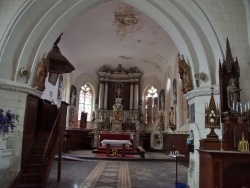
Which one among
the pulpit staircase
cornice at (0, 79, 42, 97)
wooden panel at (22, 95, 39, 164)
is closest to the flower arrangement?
wooden panel at (22, 95, 39, 164)

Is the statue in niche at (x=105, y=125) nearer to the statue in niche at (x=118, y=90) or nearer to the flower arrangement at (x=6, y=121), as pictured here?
the statue in niche at (x=118, y=90)

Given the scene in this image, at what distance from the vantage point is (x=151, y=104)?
63.4 feet

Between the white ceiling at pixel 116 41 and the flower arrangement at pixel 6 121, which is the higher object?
the white ceiling at pixel 116 41

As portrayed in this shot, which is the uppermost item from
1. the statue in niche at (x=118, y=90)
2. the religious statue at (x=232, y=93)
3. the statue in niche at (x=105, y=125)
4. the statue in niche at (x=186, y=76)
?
the statue in niche at (x=118, y=90)

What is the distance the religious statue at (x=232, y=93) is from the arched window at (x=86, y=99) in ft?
47.7

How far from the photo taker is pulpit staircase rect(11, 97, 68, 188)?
623cm

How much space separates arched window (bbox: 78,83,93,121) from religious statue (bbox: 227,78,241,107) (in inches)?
572

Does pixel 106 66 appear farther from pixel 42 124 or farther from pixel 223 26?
pixel 223 26

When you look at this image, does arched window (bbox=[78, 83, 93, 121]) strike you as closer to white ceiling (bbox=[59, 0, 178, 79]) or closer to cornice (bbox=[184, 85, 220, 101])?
white ceiling (bbox=[59, 0, 178, 79])

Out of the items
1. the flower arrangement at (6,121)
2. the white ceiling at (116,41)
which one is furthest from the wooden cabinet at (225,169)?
the white ceiling at (116,41)

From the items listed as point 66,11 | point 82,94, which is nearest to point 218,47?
point 66,11

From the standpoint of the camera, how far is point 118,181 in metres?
6.86

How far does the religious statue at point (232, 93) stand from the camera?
5.44 meters

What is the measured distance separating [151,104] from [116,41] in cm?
693
